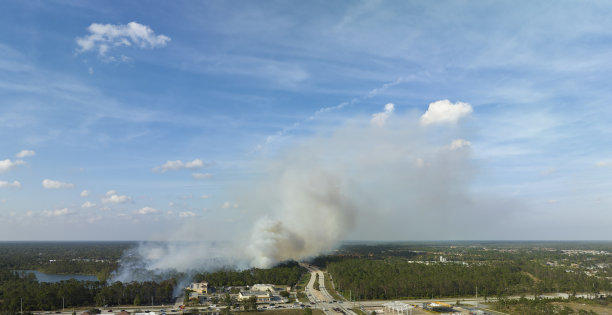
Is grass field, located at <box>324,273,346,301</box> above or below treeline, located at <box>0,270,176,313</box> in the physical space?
below

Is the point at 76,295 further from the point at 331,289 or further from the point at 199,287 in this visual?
the point at 331,289

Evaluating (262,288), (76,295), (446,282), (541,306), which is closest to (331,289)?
(262,288)

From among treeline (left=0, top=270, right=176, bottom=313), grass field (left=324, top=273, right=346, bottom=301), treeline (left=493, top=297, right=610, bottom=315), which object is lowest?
grass field (left=324, top=273, right=346, bottom=301)

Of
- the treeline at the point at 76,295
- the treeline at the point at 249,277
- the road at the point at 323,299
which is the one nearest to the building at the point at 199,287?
the treeline at the point at 249,277

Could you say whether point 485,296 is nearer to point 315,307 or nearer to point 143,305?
point 315,307

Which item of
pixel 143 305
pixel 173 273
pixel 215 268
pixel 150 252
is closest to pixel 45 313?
pixel 143 305

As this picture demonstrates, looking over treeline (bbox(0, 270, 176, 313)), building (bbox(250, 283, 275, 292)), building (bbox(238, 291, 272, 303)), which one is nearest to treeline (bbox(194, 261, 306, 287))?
building (bbox(250, 283, 275, 292))

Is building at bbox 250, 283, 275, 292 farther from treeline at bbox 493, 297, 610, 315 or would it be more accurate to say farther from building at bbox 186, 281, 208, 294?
treeline at bbox 493, 297, 610, 315
